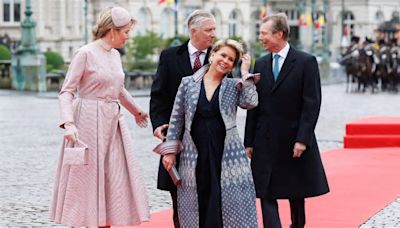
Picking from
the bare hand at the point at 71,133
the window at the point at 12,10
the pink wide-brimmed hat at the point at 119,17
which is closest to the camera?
the bare hand at the point at 71,133

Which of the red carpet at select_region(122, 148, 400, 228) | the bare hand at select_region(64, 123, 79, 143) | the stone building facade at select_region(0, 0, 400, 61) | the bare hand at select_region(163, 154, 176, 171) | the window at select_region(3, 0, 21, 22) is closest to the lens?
the bare hand at select_region(163, 154, 176, 171)

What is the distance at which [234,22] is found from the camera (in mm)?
86375

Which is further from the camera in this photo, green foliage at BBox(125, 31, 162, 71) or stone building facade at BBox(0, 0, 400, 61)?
stone building facade at BBox(0, 0, 400, 61)

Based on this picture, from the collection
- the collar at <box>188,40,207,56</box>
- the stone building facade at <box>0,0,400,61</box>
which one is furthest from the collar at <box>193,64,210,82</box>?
the stone building facade at <box>0,0,400,61</box>

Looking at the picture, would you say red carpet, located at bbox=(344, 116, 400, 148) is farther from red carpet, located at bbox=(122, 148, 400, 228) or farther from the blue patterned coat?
the blue patterned coat

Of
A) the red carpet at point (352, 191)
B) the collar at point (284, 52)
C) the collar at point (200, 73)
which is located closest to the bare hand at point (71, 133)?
the collar at point (200, 73)

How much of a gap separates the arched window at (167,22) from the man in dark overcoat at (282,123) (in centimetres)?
6849

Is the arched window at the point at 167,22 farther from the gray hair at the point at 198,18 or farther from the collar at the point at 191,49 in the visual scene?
the gray hair at the point at 198,18

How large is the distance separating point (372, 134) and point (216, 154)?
1134 centimetres

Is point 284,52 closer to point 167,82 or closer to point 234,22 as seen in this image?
point 167,82

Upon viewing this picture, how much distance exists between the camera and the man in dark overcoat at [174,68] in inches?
374

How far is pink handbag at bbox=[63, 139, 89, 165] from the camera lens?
946 cm

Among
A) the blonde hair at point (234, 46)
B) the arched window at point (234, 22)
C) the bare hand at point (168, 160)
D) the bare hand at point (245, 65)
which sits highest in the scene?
the blonde hair at point (234, 46)

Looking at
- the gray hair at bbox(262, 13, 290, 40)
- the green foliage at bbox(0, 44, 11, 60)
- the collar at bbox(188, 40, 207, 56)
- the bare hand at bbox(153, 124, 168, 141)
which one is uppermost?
the gray hair at bbox(262, 13, 290, 40)
